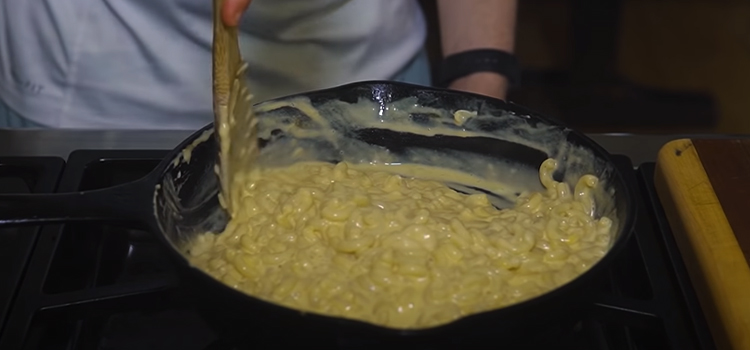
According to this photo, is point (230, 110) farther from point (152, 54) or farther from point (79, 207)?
point (152, 54)

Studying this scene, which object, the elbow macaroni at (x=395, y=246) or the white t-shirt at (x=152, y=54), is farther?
the white t-shirt at (x=152, y=54)

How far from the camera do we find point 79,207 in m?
0.68

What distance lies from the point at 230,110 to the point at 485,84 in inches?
17.7

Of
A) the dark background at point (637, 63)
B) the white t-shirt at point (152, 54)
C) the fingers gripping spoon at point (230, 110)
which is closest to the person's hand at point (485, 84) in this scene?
the white t-shirt at point (152, 54)

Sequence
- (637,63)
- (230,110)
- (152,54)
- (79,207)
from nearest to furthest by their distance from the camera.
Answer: (79,207) → (230,110) → (152,54) → (637,63)

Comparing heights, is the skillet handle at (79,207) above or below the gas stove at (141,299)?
above

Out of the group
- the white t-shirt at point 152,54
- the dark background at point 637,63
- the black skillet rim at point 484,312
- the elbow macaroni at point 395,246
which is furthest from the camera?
the dark background at point 637,63

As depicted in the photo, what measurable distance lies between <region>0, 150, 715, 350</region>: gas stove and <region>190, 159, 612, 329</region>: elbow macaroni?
45 mm

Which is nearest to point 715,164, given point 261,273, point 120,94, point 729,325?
→ point 729,325

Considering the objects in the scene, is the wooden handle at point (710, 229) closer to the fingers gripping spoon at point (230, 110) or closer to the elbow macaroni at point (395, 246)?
the elbow macaroni at point (395, 246)

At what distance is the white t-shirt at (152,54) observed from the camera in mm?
1103

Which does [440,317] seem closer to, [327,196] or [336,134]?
[327,196]

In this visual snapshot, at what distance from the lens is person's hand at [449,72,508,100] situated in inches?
44.9

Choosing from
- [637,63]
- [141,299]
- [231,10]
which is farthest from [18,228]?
[637,63]
